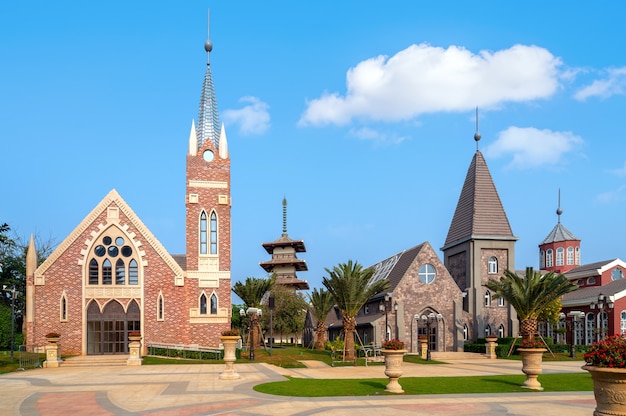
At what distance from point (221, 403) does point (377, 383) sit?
302 inches

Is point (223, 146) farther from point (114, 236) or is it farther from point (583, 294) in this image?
point (583, 294)

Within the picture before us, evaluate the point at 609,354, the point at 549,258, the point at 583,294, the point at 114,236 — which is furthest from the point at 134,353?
the point at 549,258

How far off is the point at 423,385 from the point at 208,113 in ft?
102

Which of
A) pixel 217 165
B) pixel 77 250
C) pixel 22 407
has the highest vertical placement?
pixel 217 165

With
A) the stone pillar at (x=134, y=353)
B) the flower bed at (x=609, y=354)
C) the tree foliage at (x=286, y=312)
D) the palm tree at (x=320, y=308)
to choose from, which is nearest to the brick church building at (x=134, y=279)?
the stone pillar at (x=134, y=353)

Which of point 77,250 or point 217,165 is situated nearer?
point 77,250

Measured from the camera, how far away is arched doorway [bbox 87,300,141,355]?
4262 cm

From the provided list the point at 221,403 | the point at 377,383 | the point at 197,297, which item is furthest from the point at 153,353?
the point at 221,403

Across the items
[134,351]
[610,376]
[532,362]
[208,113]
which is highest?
[208,113]

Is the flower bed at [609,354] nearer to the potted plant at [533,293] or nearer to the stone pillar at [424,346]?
the stone pillar at [424,346]

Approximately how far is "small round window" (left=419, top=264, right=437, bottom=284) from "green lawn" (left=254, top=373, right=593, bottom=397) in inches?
960

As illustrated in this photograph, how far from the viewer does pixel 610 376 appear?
11.5 meters

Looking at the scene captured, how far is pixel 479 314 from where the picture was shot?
5262cm

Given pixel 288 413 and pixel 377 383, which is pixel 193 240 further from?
pixel 288 413
